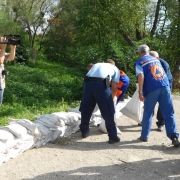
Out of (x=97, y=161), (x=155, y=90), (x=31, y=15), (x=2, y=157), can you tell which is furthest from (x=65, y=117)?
(x=31, y=15)

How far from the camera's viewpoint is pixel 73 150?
5.23 m

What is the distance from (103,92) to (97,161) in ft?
3.91

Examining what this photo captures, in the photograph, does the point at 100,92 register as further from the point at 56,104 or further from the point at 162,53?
the point at 162,53

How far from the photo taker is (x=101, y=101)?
548 cm

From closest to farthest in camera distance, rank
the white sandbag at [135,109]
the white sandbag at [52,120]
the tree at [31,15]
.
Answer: the white sandbag at [52,120], the white sandbag at [135,109], the tree at [31,15]

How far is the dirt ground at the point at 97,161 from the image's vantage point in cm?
428

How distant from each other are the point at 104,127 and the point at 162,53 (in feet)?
25.1

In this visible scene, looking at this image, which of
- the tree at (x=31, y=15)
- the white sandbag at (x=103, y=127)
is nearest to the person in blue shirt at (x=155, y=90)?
the white sandbag at (x=103, y=127)

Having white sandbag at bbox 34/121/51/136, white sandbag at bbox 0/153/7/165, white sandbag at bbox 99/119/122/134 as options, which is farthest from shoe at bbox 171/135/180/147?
white sandbag at bbox 0/153/7/165

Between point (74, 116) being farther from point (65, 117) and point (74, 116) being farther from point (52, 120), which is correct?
point (52, 120)

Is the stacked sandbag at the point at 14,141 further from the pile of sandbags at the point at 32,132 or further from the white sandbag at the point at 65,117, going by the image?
the white sandbag at the point at 65,117

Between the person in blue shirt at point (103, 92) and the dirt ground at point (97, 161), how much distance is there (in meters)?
0.41

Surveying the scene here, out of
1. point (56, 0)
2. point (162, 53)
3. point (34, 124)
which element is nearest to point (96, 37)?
point (162, 53)

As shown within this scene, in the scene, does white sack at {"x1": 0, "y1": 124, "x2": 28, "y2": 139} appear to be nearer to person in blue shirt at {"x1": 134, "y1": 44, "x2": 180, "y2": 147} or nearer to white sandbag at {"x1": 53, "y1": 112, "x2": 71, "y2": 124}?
white sandbag at {"x1": 53, "y1": 112, "x2": 71, "y2": 124}
